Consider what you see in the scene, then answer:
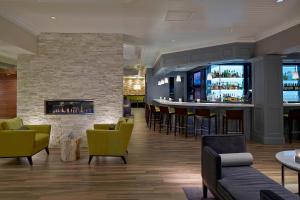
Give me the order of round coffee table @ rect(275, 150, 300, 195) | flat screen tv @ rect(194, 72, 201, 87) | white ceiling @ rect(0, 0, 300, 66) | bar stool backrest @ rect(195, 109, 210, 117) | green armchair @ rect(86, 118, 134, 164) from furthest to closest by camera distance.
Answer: flat screen tv @ rect(194, 72, 201, 87)
bar stool backrest @ rect(195, 109, 210, 117)
green armchair @ rect(86, 118, 134, 164)
white ceiling @ rect(0, 0, 300, 66)
round coffee table @ rect(275, 150, 300, 195)

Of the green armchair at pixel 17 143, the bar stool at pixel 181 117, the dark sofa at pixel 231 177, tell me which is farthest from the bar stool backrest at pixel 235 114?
the green armchair at pixel 17 143

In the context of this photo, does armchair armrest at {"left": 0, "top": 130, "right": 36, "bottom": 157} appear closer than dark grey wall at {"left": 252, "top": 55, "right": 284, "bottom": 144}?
Yes

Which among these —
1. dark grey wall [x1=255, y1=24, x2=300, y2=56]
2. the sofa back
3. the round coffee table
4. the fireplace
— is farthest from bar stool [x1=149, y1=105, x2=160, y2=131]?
the round coffee table

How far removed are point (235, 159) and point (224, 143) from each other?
33 cm

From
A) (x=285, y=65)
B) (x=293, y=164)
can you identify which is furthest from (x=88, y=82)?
(x=285, y=65)

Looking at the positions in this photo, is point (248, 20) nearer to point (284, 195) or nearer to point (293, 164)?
point (293, 164)

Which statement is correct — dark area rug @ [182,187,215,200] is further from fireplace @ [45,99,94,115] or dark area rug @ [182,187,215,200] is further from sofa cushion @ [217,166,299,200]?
fireplace @ [45,99,94,115]

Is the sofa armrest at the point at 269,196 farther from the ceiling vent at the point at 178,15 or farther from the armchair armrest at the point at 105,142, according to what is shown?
the ceiling vent at the point at 178,15

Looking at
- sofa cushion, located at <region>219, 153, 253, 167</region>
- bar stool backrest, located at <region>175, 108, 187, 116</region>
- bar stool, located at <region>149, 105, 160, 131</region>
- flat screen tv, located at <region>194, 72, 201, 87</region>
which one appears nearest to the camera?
sofa cushion, located at <region>219, 153, 253, 167</region>

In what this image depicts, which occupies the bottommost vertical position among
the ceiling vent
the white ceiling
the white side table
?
the white side table

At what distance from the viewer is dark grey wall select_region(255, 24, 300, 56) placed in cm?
626

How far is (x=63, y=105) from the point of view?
7.55 metres

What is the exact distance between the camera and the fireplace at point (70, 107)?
753cm

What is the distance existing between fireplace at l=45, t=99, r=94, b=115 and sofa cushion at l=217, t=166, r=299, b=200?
15.5 ft
